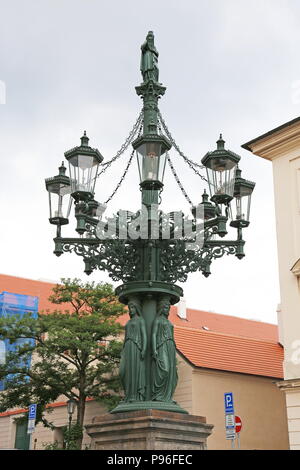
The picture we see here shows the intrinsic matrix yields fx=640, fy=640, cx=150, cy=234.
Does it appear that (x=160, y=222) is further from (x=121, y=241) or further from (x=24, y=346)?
(x=24, y=346)

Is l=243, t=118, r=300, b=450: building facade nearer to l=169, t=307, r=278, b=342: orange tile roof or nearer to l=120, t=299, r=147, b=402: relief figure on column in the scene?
l=120, t=299, r=147, b=402: relief figure on column

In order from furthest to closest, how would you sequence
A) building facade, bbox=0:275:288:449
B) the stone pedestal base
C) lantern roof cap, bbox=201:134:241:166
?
building facade, bbox=0:275:288:449 → lantern roof cap, bbox=201:134:241:166 → the stone pedestal base

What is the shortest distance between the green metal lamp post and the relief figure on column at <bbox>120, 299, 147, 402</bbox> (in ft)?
0.04

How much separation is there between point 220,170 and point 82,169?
6.09 ft

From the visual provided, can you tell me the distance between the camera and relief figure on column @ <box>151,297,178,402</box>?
7465 millimetres

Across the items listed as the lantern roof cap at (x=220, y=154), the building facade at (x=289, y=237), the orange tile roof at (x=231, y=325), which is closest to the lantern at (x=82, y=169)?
the lantern roof cap at (x=220, y=154)

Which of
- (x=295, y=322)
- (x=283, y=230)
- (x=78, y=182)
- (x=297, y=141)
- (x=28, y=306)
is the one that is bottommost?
(x=78, y=182)

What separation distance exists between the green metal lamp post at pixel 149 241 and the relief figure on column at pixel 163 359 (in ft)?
0.04

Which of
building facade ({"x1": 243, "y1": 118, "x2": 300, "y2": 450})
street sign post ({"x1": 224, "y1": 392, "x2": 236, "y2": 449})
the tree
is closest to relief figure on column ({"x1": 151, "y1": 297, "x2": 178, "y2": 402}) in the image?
street sign post ({"x1": 224, "y1": 392, "x2": 236, "y2": 449})

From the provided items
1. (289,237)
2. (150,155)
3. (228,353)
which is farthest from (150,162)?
(228,353)

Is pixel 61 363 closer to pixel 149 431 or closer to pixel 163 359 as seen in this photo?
pixel 163 359

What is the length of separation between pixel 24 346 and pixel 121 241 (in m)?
17.4
